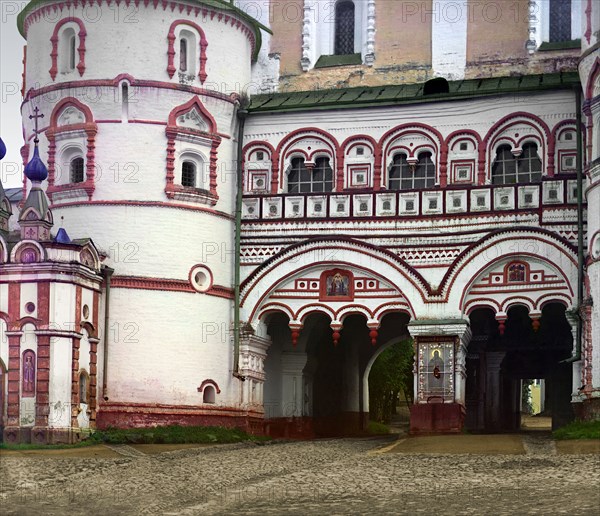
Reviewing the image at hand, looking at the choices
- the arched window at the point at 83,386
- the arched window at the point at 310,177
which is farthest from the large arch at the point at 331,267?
the arched window at the point at 83,386

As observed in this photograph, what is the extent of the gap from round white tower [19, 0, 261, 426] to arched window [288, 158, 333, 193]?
132 cm

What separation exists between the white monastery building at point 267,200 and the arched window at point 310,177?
0.15 feet

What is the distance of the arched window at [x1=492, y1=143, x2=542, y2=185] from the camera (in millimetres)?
29562

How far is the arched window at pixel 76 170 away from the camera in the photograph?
30.2m

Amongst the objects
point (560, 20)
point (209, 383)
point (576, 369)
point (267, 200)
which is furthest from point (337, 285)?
point (560, 20)

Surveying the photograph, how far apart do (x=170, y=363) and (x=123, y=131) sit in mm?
4884

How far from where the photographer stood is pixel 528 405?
66.2 metres

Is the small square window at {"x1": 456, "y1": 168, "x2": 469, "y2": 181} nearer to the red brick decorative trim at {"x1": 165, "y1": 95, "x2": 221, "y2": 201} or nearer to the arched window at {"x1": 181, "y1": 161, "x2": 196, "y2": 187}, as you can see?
the red brick decorative trim at {"x1": 165, "y1": 95, "x2": 221, "y2": 201}

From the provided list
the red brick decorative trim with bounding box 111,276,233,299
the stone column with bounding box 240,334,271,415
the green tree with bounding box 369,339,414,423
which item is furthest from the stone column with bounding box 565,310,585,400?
the green tree with bounding box 369,339,414,423

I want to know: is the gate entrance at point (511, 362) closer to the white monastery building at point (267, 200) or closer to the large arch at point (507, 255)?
the large arch at point (507, 255)

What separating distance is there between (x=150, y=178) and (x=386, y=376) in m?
17.1

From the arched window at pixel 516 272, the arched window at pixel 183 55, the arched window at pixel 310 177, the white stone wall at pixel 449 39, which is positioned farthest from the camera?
the white stone wall at pixel 449 39

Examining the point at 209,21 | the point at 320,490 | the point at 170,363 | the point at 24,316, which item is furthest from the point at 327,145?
the point at 320,490

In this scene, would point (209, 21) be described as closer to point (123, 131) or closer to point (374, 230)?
point (123, 131)
